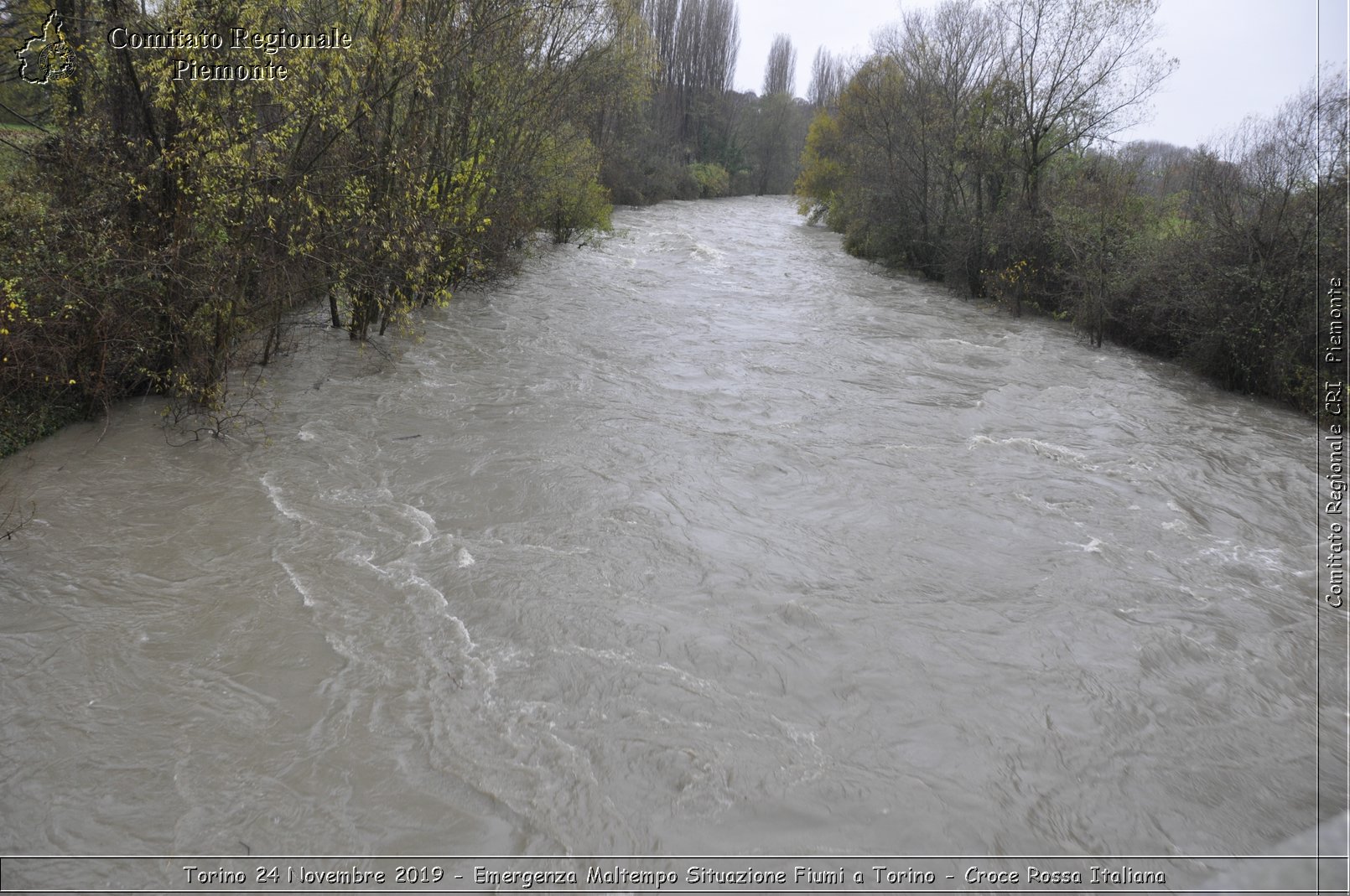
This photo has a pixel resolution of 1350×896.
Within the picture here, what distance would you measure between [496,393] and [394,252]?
223 centimetres

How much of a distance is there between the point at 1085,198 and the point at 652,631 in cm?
1732

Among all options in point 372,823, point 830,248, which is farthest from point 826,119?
point 372,823

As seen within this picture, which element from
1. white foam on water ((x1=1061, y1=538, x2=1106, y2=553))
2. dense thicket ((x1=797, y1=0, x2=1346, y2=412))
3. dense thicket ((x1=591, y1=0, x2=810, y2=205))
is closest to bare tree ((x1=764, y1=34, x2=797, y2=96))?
dense thicket ((x1=591, y1=0, x2=810, y2=205))

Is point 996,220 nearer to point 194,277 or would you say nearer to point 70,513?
point 194,277

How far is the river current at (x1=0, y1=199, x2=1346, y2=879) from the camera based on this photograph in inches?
180

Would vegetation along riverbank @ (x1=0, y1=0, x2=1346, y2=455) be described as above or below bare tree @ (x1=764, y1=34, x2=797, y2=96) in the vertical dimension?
below

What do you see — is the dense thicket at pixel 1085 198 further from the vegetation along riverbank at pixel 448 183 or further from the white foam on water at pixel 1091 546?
the white foam on water at pixel 1091 546

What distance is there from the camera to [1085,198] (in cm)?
1892

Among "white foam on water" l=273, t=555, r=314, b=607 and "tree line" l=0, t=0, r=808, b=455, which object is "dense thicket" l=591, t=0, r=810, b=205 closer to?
"tree line" l=0, t=0, r=808, b=455

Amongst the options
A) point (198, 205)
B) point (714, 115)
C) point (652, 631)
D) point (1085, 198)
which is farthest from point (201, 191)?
point (714, 115)

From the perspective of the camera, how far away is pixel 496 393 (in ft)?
37.7

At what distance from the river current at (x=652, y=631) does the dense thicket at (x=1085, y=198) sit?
11.6 feet

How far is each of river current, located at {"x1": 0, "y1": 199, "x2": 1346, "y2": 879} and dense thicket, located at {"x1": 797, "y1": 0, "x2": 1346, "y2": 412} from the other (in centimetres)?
354

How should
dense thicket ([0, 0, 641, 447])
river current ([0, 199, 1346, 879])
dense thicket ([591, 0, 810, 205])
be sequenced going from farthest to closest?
dense thicket ([591, 0, 810, 205])
dense thicket ([0, 0, 641, 447])
river current ([0, 199, 1346, 879])
